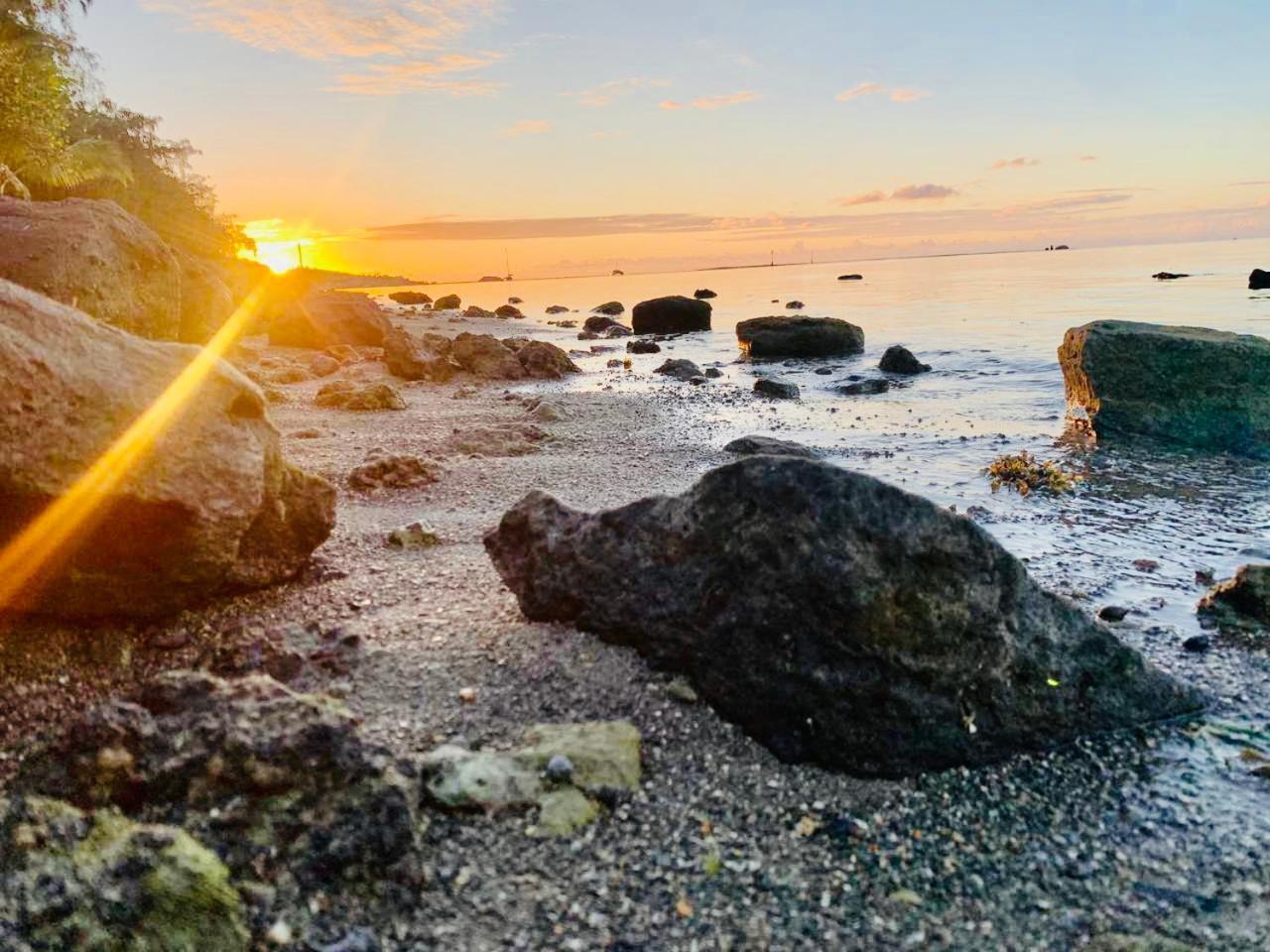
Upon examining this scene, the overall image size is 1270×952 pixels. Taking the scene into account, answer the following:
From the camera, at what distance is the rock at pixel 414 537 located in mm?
7281

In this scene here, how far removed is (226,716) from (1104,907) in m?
3.80

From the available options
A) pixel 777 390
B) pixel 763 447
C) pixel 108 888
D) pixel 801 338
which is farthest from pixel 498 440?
pixel 801 338

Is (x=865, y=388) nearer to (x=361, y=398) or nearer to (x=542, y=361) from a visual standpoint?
(x=542, y=361)

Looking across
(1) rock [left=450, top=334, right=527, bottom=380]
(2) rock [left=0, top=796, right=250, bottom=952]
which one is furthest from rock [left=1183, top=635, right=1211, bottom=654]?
(1) rock [left=450, top=334, right=527, bottom=380]

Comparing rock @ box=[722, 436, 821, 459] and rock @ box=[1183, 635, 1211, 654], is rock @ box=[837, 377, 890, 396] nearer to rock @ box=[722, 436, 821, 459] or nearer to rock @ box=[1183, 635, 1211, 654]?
rock @ box=[722, 436, 821, 459]

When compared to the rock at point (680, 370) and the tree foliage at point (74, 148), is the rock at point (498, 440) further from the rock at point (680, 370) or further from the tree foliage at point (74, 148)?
the tree foliage at point (74, 148)

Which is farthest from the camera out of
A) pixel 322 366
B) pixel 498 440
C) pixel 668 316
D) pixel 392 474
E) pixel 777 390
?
pixel 668 316

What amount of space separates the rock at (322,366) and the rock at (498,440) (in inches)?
342

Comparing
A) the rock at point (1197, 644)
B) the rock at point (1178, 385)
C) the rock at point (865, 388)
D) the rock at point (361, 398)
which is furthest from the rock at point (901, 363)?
the rock at point (1197, 644)

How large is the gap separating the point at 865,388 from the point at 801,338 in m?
8.91

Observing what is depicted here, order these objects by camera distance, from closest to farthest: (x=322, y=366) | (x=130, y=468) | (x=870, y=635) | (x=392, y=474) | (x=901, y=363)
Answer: (x=870, y=635) → (x=130, y=468) → (x=392, y=474) → (x=322, y=366) → (x=901, y=363)

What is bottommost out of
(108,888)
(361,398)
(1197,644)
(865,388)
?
(1197,644)

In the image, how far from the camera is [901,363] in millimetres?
24750

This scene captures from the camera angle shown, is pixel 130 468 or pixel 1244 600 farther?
pixel 1244 600
